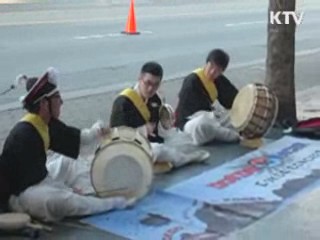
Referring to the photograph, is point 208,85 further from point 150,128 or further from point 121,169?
point 121,169

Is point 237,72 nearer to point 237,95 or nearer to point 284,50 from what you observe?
point 284,50

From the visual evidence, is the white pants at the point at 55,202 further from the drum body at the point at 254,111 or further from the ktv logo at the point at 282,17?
the ktv logo at the point at 282,17

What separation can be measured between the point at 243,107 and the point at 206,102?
16.5 inches

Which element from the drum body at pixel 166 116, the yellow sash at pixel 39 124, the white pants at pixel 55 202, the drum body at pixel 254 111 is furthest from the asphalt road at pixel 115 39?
the white pants at pixel 55 202

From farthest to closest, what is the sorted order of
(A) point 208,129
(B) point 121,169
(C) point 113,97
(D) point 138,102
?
(C) point 113,97
(A) point 208,129
(D) point 138,102
(B) point 121,169

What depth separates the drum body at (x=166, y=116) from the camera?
22.3ft

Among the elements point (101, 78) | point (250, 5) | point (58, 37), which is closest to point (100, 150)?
point (101, 78)

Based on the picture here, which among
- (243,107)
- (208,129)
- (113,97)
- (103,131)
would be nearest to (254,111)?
(243,107)

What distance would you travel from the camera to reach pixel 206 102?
766cm

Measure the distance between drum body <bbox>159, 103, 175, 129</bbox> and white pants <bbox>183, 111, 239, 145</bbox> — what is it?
0.44 m

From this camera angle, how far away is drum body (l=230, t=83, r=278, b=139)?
730 centimetres

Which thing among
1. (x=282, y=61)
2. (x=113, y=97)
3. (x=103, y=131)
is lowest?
(x=113, y=97)

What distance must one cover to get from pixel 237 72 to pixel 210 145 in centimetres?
603

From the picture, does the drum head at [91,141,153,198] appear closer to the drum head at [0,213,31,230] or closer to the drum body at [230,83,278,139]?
the drum head at [0,213,31,230]
